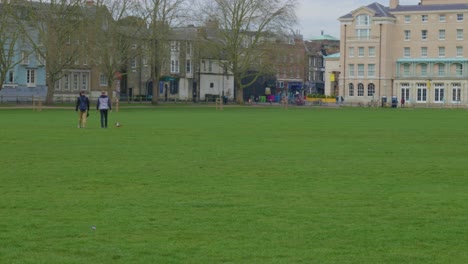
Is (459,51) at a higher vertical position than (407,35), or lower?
lower

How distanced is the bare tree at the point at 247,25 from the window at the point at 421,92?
34710 millimetres

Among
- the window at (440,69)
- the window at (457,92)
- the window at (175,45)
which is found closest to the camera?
the window at (175,45)

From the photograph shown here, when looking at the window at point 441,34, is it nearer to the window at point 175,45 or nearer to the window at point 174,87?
the window at point 174,87

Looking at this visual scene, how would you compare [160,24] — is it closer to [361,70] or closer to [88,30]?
[88,30]

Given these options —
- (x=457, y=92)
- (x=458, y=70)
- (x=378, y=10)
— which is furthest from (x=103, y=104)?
(x=378, y=10)

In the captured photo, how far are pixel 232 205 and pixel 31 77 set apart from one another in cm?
10014

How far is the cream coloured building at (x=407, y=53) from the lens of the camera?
13312 cm

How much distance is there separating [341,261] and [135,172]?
10.9m

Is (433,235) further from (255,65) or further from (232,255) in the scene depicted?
(255,65)

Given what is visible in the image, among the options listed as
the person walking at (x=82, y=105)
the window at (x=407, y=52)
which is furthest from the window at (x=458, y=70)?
the person walking at (x=82, y=105)

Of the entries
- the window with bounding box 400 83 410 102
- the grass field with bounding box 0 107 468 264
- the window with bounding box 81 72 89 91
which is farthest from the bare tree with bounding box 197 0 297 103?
the grass field with bounding box 0 107 468 264

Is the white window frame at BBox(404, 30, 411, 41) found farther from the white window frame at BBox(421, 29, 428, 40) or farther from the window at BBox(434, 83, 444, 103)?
the window at BBox(434, 83, 444, 103)

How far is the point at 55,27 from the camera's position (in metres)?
85.2

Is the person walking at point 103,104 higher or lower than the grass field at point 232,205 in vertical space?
higher
